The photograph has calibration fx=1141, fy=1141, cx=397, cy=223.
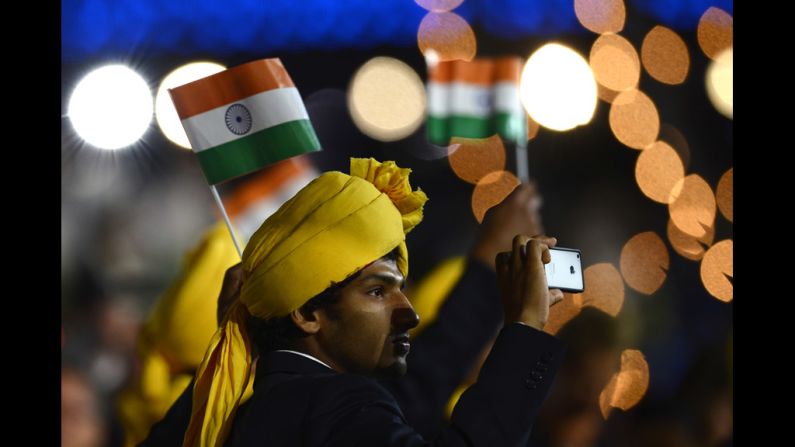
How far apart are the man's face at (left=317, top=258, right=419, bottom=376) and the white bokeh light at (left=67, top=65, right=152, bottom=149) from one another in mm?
1642

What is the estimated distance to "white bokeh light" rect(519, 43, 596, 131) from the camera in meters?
3.97

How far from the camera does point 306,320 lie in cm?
235

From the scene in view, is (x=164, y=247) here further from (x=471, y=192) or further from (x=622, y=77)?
(x=622, y=77)

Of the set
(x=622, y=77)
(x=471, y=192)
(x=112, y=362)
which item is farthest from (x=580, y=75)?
(x=112, y=362)

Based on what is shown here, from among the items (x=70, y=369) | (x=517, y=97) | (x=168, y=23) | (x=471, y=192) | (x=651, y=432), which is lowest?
(x=651, y=432)

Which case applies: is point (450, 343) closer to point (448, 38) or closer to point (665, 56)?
point (448, 38)

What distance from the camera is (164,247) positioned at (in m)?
3.83

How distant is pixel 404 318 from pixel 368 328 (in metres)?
0.08

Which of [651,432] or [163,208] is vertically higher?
[163,208]

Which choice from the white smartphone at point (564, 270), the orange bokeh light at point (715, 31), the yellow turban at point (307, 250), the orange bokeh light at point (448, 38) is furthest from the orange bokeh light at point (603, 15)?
the yellow turban at point (307, 250)

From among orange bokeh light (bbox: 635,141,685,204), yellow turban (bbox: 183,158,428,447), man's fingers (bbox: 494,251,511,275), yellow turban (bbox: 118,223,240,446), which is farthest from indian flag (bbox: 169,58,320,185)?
orange bokeh light (bbox: 635,141,685,204)

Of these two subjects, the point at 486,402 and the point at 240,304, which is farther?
the point at 240,304

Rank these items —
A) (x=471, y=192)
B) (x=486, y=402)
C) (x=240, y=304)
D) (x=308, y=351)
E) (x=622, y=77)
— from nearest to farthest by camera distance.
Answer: (x=486, y=402)
(x=308, y=351)
(x=240, y=304)
(x=471, y=192)
(x=622, y=77)
